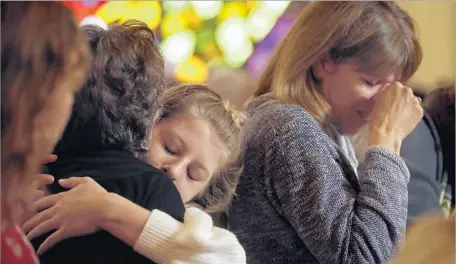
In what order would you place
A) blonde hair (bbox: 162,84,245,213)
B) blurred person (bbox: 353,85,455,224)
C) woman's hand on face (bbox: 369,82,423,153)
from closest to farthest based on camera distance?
blonde hair (bbox: 162,84,245,213) < woman's hand on face (bbox: 369,82,423,153) < blurred person (bbox: 353,85,455,224)

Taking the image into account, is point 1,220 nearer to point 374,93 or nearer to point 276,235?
point 276,235

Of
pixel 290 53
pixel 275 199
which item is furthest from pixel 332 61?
pixel 275 199

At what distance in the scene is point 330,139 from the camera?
3.15ft

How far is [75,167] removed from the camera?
749mm

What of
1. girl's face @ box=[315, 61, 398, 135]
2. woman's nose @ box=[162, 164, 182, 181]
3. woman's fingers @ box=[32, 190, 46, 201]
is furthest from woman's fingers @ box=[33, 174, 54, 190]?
girl's face @ box=[315, 61, 398, 135]

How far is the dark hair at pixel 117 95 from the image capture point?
0.74 m

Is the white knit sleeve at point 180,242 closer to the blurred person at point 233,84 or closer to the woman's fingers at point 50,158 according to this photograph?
the woman's fingers at point 50,158

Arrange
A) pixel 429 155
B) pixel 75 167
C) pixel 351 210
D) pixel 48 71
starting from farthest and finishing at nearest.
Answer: pixel 429 155 → pixel 351 210 → pixel 75 167 → pixel 48 71

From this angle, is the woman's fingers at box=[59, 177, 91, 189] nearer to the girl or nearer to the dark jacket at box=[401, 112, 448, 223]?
the girl

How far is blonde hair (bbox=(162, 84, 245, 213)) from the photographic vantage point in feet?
2.78

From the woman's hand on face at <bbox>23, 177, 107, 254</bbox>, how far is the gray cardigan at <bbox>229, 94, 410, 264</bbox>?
240 mm

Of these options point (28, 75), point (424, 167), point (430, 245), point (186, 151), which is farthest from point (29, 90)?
point (424, 167)

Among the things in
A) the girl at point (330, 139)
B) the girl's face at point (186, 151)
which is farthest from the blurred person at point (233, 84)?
the girl's face at point (186, 151)

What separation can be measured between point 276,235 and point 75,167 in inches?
10.9
